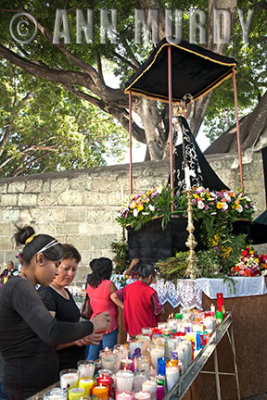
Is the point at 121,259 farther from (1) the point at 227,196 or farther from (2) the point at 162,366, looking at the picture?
(2) the point at 162,366

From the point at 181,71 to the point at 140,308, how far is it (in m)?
3.89

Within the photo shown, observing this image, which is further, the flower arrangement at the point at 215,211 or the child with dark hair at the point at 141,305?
the flower arrangement at the point at 215,211

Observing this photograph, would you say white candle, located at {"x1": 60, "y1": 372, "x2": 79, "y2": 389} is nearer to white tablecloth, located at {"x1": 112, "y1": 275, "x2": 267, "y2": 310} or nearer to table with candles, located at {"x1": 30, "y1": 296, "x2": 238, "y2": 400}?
table with candles, located at {"x1": 30, "y1": 296, "x2": 238, "y2": 400}

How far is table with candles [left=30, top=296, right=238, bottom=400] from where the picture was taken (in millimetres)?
1582

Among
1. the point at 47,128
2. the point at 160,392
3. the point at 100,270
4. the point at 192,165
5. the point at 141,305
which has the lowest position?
the point at 160,392

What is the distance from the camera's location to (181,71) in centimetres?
582

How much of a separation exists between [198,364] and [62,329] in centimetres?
105

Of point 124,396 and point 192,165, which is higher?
point 192,165

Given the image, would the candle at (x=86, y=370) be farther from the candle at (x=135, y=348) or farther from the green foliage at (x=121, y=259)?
the green foliage at (x=121, y=259)

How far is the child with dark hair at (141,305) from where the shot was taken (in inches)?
143

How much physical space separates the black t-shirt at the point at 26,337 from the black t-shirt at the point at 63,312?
401 millimetres

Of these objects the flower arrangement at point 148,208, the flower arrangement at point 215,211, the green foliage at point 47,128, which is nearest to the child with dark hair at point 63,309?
the flower arrangement at point 148,208

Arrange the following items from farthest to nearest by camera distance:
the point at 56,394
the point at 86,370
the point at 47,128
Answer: the point at 47,128 → the point at 86,370 → the point at 56,394

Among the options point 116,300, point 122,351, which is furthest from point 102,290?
point 122,351
